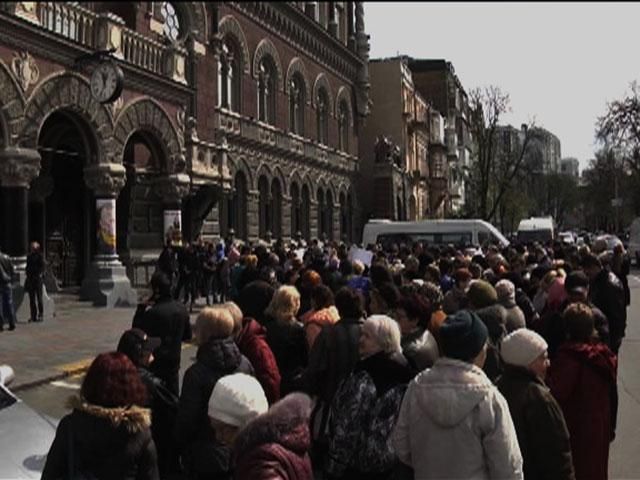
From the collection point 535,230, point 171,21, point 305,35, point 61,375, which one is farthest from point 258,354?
point 535,230

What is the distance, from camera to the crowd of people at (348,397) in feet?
12.8

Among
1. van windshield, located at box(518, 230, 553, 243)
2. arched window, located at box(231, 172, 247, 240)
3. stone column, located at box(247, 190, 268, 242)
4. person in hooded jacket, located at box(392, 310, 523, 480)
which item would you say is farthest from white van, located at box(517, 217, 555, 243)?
person in hooded jacket, located at box(392, 310, 523, 480)

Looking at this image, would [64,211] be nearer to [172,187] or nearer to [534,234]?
[172,187]

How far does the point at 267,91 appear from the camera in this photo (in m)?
34.5

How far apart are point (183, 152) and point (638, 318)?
1316 cm

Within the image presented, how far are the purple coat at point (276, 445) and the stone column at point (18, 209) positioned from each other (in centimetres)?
1514

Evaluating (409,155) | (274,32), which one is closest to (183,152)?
(274,32)

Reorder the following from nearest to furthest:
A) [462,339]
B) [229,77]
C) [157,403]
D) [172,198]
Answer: [462,339] → [157,403] → [172,198] → [229,77]

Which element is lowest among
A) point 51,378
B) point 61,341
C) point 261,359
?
point 51,378

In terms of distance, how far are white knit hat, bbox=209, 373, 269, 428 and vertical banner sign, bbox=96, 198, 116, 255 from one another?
17066 mm

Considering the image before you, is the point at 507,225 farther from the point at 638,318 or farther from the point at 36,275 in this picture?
the point at 36,275

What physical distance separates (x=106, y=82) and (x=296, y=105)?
1952 centimetres

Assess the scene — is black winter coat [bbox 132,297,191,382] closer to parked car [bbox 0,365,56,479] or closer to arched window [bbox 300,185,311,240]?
parked car [bbox 0,365,56,479]

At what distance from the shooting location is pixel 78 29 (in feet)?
63.9
